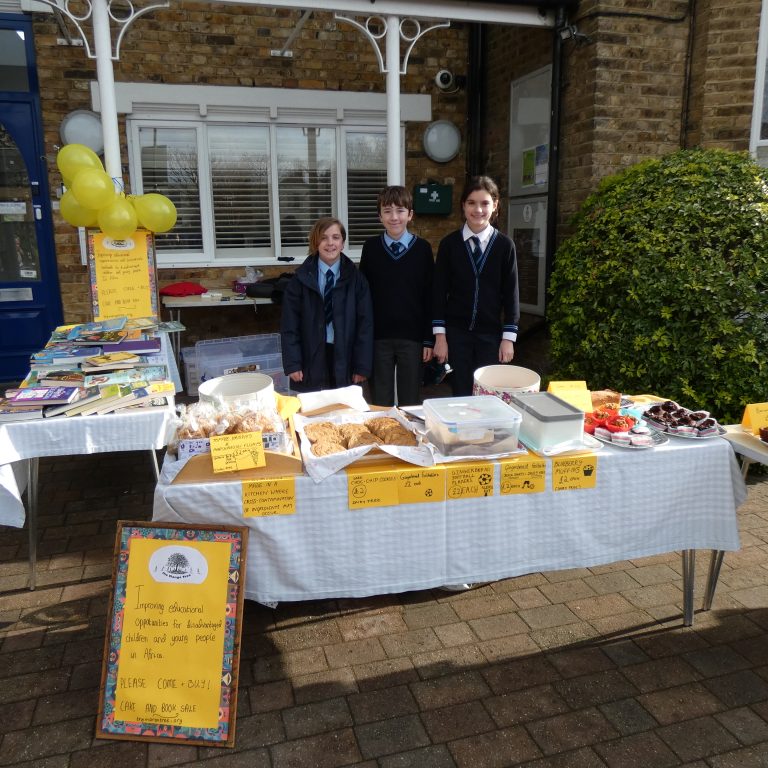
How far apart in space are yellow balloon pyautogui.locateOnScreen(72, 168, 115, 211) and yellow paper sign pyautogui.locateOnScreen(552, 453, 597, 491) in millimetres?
3485

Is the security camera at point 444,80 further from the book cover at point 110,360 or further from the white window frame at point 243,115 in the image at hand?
the book cover at point 110,360

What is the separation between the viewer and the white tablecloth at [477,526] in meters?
2.35

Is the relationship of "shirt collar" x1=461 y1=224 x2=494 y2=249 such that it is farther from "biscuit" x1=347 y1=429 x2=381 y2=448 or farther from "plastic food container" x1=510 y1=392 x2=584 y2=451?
"biscuit" x1=347 y1=429 x2=381 y2=448

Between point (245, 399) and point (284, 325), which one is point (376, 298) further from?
point (245, 399)

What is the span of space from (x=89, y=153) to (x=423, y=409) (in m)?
3.46

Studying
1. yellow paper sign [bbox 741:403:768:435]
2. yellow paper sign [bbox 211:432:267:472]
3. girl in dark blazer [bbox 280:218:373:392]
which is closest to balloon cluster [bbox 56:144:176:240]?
girl in dark blazer [bbox 280:218:373:392]

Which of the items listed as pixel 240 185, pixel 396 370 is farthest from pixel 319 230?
pixel 240 185

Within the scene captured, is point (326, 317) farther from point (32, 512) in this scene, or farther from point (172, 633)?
point (172, 633)

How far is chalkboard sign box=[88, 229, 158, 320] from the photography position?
4695mm

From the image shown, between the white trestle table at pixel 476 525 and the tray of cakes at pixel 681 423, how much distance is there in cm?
4

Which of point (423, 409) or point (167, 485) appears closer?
point (167, 485)

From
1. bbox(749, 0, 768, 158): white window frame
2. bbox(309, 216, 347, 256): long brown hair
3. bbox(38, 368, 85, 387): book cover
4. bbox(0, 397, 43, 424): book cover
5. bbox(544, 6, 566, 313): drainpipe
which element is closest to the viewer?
bbox(0, 397, 43, 424): book cover

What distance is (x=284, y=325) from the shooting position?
402 centimetres

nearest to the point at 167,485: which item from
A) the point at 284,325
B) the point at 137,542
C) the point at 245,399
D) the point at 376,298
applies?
the point at 137,542
